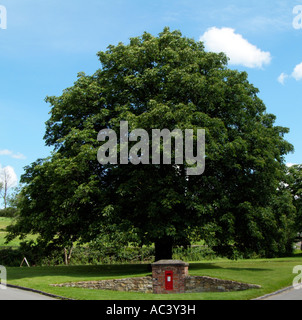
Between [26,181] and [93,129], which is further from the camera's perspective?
[26,181]

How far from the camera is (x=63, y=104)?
25812mm

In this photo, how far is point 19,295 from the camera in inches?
A: 596

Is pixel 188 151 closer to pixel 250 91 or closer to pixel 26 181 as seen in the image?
pixel 250 91

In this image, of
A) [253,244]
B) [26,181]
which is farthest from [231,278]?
[26,181]

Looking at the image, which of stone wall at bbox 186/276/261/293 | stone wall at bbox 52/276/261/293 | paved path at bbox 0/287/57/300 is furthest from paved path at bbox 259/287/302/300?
paved path at bbox 0/287/57/300

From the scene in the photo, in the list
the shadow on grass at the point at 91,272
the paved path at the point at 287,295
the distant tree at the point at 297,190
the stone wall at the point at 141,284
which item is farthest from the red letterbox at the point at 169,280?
the distant tree at the point at 297,190

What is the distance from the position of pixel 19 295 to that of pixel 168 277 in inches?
278

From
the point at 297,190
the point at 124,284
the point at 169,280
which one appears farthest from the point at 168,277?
the point at 297,190

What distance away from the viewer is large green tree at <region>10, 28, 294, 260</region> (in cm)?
2134

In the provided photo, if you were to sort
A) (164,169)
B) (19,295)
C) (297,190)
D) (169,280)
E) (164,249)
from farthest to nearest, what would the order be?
(297,190), (164,249), (164,169), (169,280), (19,295)

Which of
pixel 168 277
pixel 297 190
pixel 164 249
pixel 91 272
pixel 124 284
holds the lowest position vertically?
pixel 91 272

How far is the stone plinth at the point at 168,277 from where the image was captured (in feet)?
59.5

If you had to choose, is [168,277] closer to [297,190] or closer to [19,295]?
[19,295]

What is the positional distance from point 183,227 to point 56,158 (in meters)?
9.21
